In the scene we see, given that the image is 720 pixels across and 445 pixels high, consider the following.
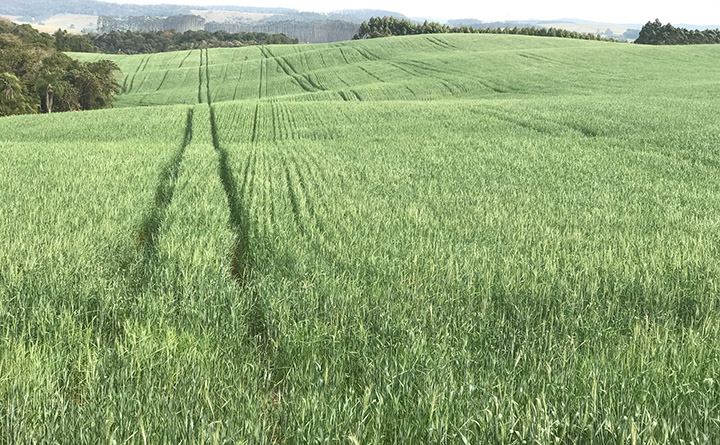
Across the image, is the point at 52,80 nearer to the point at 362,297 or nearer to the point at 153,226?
the point at 153,226

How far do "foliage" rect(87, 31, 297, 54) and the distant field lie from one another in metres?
129

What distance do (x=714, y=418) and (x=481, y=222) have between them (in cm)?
591

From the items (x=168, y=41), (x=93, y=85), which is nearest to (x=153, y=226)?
(x=93, y=85)

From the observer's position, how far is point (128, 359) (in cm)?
389

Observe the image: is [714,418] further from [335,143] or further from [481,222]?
[335,143]

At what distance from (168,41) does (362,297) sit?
150m

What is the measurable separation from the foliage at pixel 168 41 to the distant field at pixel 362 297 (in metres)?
129

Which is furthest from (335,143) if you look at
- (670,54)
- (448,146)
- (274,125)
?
(670,54)

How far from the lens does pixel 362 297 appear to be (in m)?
5.27

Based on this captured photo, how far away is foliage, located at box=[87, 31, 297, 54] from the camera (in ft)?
440

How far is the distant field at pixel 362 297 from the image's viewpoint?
10.2 ft

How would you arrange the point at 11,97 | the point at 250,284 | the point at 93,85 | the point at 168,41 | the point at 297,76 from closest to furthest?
the point at 250,284 → the point at 11,97 → the point at 93,85 → the point at 297,76 → the point at 168,41

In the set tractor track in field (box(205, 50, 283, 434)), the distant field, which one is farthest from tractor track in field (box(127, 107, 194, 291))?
tractor track in field (box(205, 50, 283, 434))

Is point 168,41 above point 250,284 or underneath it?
above
